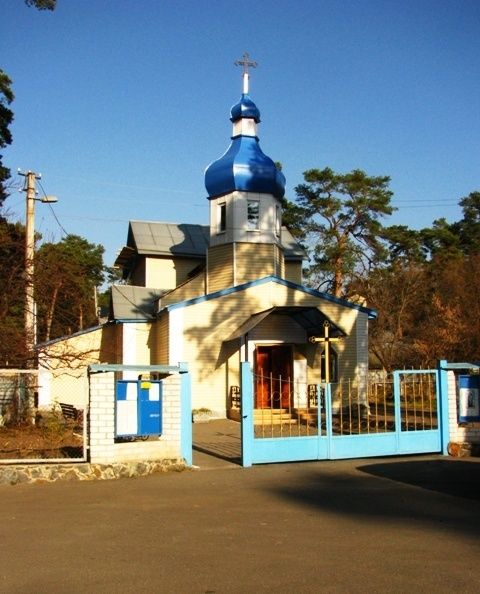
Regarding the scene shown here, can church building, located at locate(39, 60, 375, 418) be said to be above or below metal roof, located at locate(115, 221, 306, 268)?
below

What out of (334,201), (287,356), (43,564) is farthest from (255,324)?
(334,201)

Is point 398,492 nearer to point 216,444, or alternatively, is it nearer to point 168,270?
point 216,444

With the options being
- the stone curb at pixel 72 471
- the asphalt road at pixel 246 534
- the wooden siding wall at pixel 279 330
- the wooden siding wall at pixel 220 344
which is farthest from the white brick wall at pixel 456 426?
the wooden siding wall at pixel 220 344

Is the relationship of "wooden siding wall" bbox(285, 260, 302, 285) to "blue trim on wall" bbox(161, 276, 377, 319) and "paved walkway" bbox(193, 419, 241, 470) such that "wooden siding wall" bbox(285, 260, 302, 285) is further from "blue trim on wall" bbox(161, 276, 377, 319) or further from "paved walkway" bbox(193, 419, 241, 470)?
"paved walkway" bbox(193, 419, 241, 470)

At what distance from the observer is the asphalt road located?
5711mm

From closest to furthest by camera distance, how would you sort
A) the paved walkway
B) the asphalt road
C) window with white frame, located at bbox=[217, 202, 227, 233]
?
the asphalt road → the paved walkway → window with white frame, located at bbox=[217, 202, 227, 233]

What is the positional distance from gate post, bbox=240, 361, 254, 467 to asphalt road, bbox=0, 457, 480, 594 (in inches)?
32.5

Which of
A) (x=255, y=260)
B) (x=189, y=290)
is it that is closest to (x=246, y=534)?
(x=255, y=260)

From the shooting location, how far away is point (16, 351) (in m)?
17.6

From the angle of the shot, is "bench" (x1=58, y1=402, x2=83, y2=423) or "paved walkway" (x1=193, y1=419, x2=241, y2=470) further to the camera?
"bench" (x1=58, y1=402, x2=83, y2=423)

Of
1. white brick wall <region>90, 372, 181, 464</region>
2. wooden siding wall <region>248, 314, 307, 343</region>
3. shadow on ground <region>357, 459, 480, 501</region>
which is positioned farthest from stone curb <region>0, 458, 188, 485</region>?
wooden siding wall <region>248, 314, 307, 343</region>

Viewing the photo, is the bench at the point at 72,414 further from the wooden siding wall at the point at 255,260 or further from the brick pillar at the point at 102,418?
the wooden siding wall at the point at 255,260

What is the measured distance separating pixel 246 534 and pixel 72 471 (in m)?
4.73

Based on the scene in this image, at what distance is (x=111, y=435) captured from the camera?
11.5m
